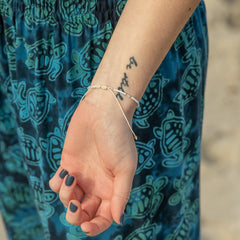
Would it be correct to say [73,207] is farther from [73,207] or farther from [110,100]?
[110,100]

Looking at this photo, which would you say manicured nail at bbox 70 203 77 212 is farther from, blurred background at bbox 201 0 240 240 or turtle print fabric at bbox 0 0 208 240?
blurred background at bbox 201 0 240 240

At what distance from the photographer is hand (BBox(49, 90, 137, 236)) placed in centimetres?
54

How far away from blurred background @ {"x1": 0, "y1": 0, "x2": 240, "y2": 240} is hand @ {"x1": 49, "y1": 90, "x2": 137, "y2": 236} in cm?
111

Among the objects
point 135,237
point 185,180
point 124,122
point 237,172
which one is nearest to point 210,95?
point 237,172

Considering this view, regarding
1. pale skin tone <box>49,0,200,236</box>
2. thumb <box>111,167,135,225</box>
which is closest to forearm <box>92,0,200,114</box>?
pale skin tone <box>49,0,200,236</box>

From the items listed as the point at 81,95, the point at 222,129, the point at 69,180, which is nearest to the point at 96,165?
the point at 69,180

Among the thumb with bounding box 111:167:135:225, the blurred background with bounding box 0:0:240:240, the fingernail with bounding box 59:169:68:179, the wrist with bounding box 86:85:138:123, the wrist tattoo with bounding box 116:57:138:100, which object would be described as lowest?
the thumb with bounding box 111:167:135:225

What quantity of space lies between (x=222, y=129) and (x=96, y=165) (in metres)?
1.18

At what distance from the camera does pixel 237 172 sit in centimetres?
166

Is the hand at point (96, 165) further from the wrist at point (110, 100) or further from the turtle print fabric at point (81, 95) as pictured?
the turtle print fabric at point (81, 95)

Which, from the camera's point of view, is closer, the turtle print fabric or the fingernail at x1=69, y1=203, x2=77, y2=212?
the fingernail at x1=69, y1=203, x2=77, y2=212

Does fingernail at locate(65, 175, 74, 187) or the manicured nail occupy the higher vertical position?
fingernail at locate(65, 175, 74, 187)

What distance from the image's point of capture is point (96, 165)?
1.88ft

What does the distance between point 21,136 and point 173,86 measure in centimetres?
32
